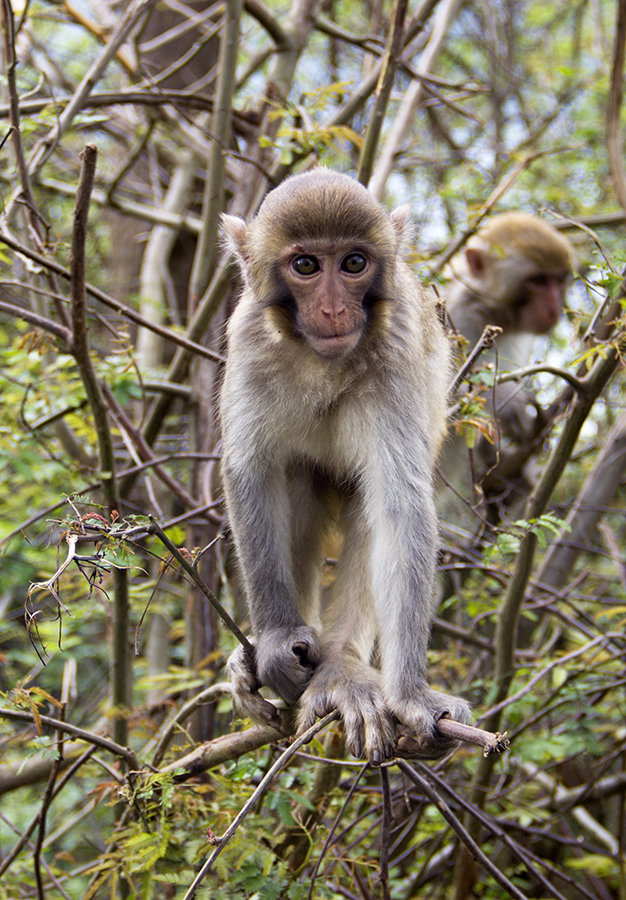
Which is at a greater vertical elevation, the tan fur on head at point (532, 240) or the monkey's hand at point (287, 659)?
the tan fur on head at point (532, 240)

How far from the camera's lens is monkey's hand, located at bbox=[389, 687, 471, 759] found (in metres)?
2.90

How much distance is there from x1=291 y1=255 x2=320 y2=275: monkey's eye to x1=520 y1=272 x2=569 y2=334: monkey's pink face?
13.8 ft

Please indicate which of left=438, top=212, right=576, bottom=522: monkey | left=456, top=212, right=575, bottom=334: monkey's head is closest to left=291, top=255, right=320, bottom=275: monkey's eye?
left=438, top=212, right=576, bottom=522: monkey

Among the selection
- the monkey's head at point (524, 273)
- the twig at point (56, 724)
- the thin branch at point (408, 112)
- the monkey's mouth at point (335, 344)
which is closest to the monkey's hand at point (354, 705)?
the twig at point (56, 724)

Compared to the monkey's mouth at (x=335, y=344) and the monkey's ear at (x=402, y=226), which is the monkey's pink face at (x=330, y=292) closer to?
the monkey's mouth at (x=335, y=344)

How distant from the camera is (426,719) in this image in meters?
2.95

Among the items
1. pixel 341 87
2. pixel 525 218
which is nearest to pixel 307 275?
pixel 341 87

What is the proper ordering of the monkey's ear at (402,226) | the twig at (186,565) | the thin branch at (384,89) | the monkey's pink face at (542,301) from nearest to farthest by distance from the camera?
the twig at (186,565) → the monkey's ear at (402,226) → the thin branch at (384,89) → the monkey's pink face at (542,301)

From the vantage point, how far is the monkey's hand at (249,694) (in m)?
3.25

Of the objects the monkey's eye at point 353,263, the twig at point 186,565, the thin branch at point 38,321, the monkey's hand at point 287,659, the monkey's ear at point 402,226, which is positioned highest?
the monkey's ear at point 402,226

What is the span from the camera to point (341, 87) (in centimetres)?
457

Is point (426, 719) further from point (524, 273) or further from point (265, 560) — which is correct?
point (524, 273)

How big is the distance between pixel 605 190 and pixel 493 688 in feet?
17.9

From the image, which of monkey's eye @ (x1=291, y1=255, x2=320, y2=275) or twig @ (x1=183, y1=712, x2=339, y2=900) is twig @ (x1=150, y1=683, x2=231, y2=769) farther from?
monkey's eye @ (x1=291, y1=255, x2=320, y2=275)
